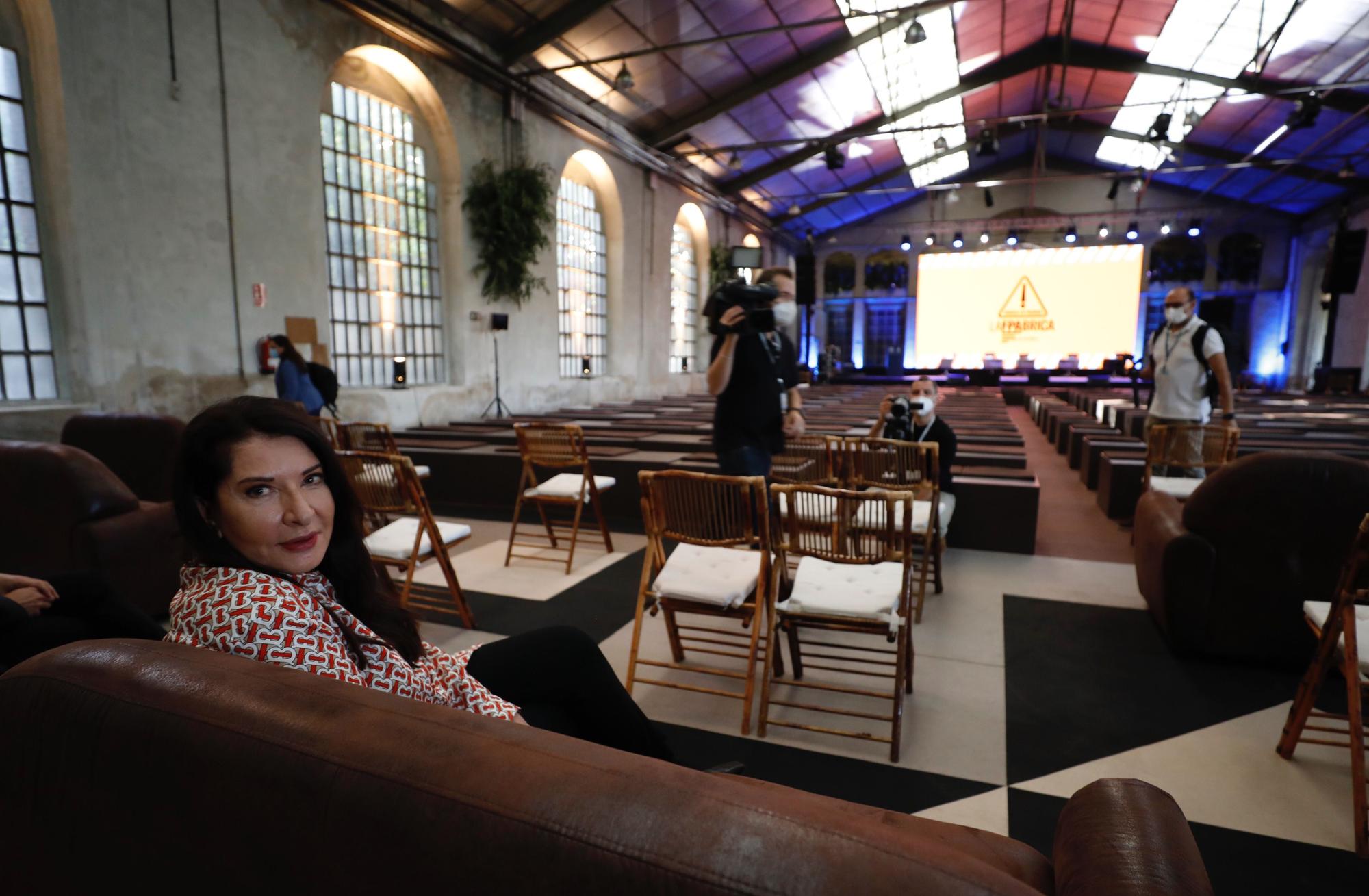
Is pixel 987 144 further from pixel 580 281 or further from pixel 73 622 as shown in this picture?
pixel 73 622

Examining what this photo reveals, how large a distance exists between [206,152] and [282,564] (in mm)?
6276

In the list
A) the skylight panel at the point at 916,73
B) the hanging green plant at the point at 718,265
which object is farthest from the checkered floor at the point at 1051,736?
the hanging green plant at the point at 718,265

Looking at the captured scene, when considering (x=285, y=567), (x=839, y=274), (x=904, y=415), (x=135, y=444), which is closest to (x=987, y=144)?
(x=904, y=415)

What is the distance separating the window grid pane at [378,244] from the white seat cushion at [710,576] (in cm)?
624

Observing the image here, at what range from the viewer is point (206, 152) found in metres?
5.78

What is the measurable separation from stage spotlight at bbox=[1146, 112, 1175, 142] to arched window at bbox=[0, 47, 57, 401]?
12.8 metres

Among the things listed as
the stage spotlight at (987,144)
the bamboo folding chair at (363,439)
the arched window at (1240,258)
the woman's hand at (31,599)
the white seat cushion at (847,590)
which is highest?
the stage spotlight at (987,144)

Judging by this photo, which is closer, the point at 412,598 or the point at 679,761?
the point at 679,761

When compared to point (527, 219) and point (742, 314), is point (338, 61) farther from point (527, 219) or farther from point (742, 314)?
point (742, 314)

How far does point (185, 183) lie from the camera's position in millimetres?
5621

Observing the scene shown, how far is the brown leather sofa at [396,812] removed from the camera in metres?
0.54

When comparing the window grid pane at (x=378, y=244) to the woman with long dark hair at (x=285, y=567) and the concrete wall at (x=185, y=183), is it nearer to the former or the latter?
the concrete wall at (x=185, y=183)

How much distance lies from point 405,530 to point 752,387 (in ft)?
5.60

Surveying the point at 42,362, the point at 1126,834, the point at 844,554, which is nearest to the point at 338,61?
the point at 42,362
